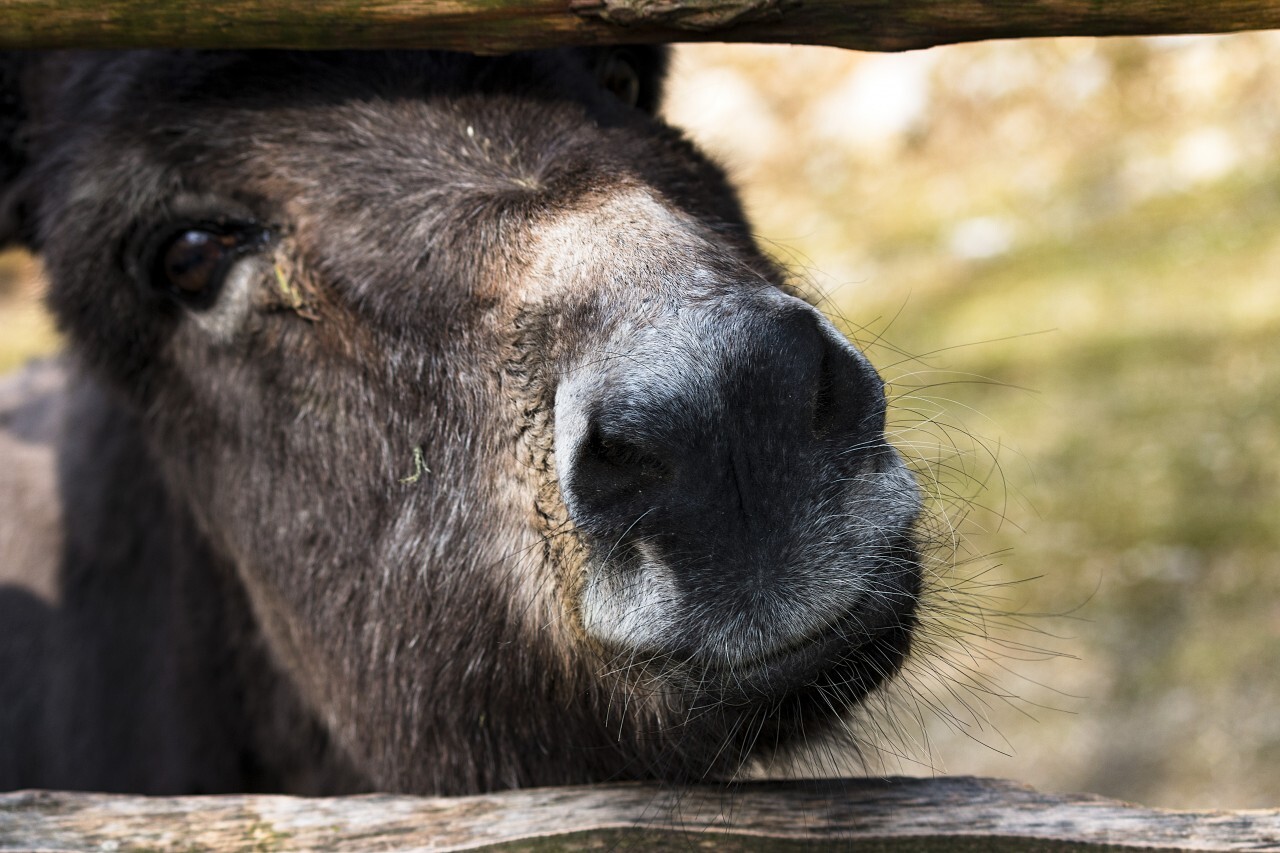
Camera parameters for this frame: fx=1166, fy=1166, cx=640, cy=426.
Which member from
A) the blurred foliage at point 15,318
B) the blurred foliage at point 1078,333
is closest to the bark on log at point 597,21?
the blurred foliage at point 1078,333

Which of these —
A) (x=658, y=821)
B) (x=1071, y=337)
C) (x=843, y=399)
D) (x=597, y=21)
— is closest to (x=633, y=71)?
(x=597, y=21)

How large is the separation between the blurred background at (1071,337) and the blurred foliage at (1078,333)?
2cm

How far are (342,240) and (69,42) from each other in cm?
Result: 77

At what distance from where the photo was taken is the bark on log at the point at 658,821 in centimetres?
219


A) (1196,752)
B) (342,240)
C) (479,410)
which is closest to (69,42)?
(342,240)

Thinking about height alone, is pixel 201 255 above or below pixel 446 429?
above

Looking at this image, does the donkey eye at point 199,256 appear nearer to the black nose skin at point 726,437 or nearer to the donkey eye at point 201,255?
the donkey eye at point 201,255

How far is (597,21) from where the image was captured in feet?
7.72

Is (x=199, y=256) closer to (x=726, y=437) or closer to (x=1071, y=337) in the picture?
(x=726, y=437)

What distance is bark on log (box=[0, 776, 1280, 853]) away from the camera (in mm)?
2193

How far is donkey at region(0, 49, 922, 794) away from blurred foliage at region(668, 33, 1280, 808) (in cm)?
55

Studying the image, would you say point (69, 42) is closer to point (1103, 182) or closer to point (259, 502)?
point (259, 502)

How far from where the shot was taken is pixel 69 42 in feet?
7.92

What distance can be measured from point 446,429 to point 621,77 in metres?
1.44
